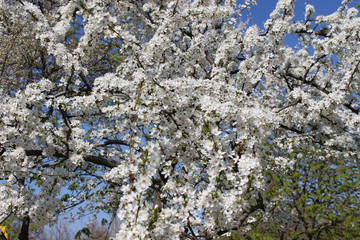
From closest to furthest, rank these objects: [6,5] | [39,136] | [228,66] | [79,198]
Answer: [39,136] → [228,66] → [79,198] → [6,5]

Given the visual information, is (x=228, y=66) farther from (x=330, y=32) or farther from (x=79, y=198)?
(x=79, y=198)

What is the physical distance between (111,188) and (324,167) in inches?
244

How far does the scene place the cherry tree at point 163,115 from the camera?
4.45 meters

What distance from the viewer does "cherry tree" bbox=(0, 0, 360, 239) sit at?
4445mm

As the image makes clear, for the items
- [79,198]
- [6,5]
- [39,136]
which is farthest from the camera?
[6,5]

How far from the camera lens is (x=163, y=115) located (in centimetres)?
585

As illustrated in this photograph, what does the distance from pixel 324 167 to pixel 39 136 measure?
24.9 ft

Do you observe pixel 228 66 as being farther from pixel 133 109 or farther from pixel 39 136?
pixel 39 136

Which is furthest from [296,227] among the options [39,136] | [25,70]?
[25,70]

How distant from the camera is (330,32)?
10.5 metres

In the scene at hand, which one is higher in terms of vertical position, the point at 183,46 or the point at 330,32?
the point at 330,32

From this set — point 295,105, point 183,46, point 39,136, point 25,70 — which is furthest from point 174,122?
point 25,70

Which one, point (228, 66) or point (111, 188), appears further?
point (111, 188)

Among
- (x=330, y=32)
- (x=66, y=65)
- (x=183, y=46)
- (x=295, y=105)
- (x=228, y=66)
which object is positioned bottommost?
(x=66, y=65)
